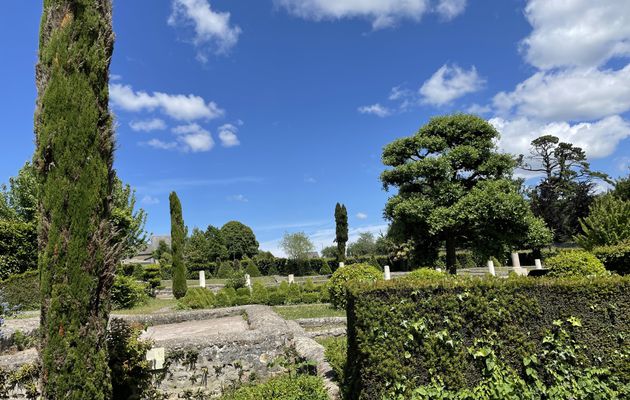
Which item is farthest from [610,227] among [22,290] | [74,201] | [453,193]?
[22,290]

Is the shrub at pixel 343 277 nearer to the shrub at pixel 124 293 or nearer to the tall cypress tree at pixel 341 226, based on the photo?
the shrub at pixel 124 293

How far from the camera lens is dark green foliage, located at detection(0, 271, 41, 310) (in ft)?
42.8

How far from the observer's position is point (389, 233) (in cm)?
1805

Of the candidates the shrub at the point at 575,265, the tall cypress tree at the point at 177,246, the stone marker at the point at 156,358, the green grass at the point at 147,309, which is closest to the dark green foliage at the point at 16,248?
the green grass at the point at 147,309

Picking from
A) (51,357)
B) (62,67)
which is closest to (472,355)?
(51,357)

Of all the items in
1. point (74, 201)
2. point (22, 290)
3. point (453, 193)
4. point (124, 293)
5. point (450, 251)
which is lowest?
point (124, 293)

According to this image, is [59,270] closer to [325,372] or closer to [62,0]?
[62,0]

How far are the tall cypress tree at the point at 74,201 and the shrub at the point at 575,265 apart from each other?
886 cm

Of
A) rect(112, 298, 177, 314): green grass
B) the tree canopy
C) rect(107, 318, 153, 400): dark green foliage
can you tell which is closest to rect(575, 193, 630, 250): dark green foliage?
the tree canopy

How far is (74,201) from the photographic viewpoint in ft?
12.4

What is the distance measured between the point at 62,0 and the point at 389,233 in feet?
51.6

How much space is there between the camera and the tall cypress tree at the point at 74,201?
3650mm

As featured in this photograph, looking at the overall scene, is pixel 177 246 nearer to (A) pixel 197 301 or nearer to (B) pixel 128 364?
(A) pixel 197 301

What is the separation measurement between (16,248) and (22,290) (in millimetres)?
2448
